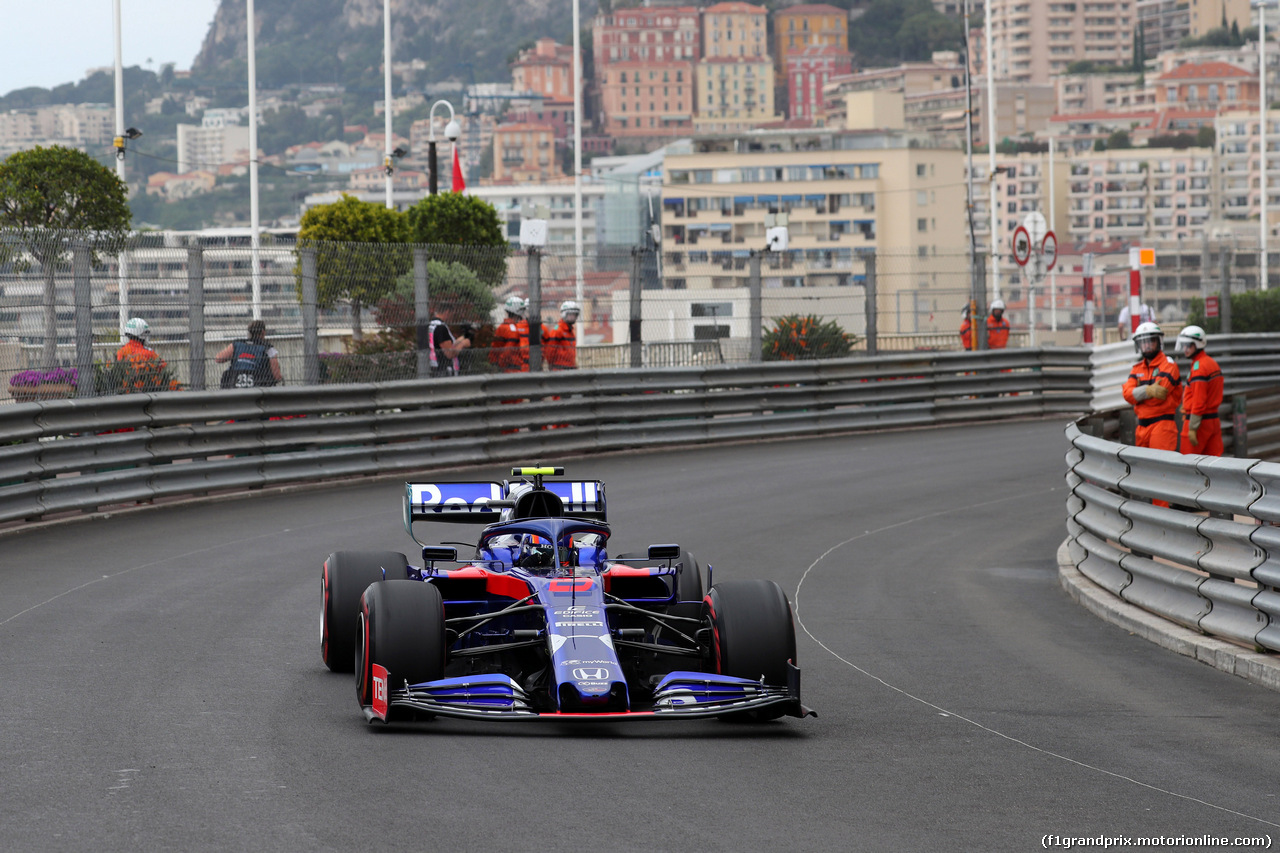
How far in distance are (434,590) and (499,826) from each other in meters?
1.84

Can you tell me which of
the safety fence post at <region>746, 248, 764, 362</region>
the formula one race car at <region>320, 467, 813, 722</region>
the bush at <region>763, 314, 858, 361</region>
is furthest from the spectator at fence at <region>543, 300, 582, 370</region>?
the formula one race car at <region>320, 467, 813, 722</region>

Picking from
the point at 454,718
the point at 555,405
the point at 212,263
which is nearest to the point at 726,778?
the point at 454,718

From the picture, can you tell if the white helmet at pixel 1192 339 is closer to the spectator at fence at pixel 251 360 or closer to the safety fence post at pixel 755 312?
the safety fence post at pixel 755 312

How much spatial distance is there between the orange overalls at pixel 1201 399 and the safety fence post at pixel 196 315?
833 cm

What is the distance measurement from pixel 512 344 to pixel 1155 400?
7962 millimetres

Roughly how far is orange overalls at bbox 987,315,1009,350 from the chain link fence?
546mm

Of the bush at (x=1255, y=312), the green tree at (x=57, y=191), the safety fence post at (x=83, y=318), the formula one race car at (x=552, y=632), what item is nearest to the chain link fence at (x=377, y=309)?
the safety fence post at (x=83, y=318)

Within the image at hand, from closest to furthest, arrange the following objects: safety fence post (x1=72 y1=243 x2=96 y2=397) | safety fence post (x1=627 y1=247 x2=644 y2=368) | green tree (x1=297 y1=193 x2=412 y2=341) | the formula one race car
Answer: the formula one race car
safety fence post (x1=72 y1=243 x2=96 y2=397)
green tree (x1=297 y1=193 x2=412 y2=341)
safety fence post (x1=627 y1=247 x2=644 y2=368)

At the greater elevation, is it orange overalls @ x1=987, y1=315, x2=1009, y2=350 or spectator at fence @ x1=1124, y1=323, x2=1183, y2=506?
orange overalls @ x1=987, y1=315, x2=1009, y2=350

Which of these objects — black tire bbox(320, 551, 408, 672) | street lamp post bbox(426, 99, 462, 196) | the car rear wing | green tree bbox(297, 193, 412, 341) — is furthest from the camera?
street lamp post bbox(426, 99, 462, 196)

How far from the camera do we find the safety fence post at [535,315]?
18.3m

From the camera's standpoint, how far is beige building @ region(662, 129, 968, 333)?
121 metres

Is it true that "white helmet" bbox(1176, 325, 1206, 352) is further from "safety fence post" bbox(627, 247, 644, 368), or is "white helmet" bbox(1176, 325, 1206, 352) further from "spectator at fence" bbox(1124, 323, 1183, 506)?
"safety fence post" bbox(627, 247, 644, 368)

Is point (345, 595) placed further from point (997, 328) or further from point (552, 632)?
point (997, 328)
